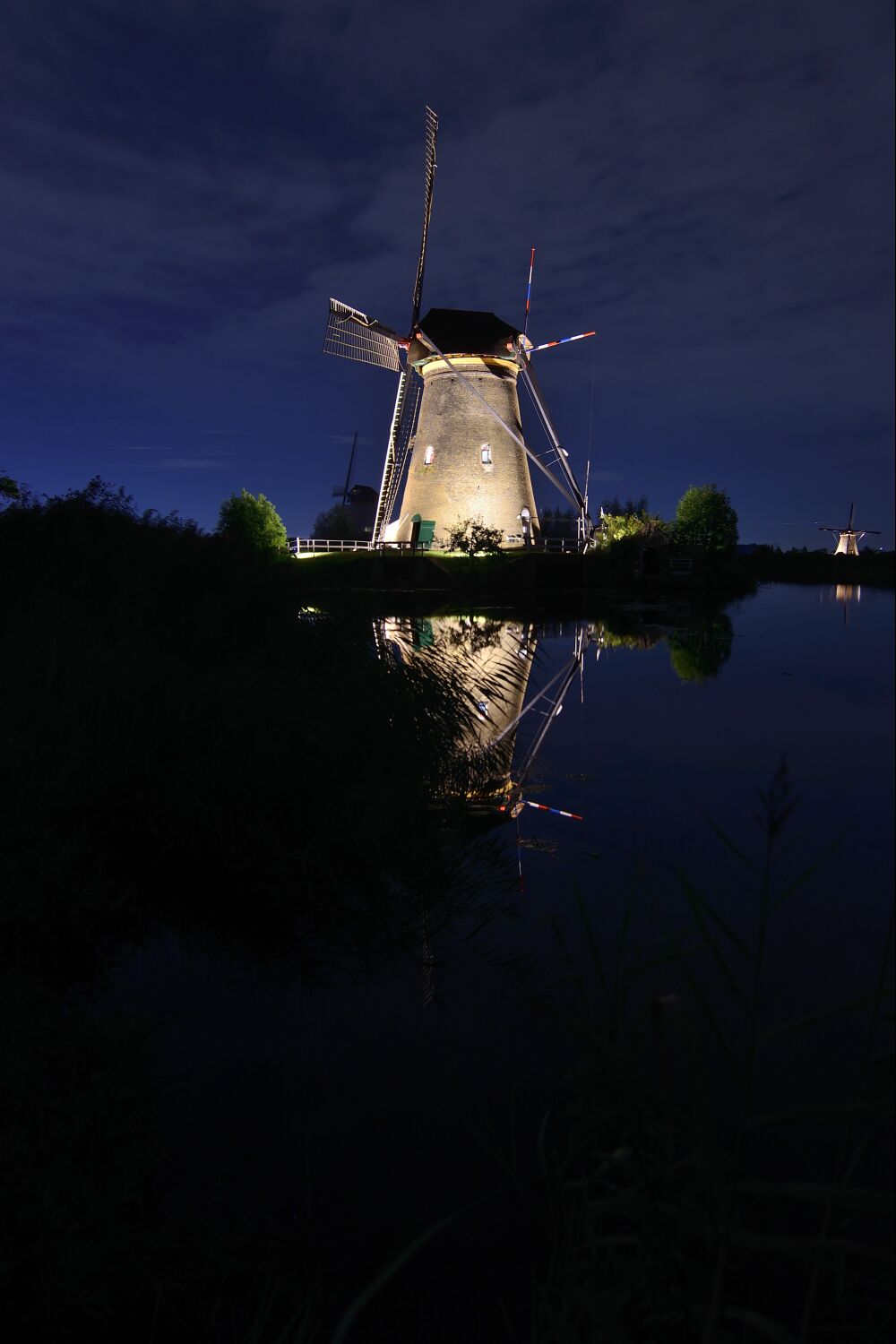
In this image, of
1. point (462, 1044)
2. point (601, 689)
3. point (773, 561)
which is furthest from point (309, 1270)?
point (773, 561)

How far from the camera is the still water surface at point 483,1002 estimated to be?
3393mm

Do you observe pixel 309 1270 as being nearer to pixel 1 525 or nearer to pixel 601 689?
pixel 1 525

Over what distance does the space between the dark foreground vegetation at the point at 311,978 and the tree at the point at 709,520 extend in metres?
47.0

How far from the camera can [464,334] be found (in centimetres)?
3928

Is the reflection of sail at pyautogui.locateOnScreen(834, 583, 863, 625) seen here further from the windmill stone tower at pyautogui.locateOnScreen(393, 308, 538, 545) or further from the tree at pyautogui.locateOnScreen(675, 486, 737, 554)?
the windmill stone tower at pyautogui.locateOnScreen(393, 308, 538, 545)

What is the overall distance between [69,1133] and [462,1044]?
2.03 metres

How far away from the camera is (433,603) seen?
34.6 meters

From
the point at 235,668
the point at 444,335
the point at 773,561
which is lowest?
the point at 235,668

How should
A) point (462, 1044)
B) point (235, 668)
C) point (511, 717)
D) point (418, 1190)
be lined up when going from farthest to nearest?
1. point (511, 717)
2. point (235, 668)
3. point (462, 1044)
4. point (418, 1190)

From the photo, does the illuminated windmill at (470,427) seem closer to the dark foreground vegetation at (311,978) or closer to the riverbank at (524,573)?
the riverbank at (524,573)

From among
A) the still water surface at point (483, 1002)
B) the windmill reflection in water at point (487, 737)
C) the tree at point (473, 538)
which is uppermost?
the tree at point (473, 538)

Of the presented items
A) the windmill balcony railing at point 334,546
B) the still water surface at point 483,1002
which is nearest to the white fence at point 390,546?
the windmill balcony railing at point 334,546

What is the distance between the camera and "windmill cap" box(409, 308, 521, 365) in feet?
127

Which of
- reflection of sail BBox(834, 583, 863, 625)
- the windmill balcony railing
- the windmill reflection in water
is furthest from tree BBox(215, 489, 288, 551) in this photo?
the windmill reflection in water
